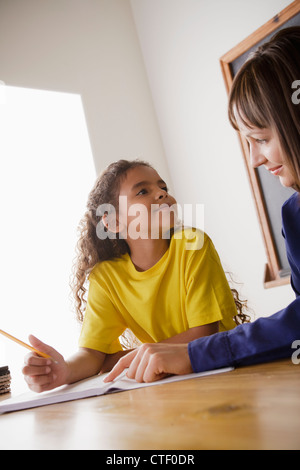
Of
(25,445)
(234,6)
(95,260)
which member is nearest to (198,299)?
(95,260)

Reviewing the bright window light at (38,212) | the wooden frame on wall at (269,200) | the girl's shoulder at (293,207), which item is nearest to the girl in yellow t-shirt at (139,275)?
the girl's shoulder at (293,207)

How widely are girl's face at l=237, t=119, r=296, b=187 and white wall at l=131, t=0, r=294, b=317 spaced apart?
1.41m

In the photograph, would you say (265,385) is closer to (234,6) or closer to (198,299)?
(198,299)

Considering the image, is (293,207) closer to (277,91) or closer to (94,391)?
(277,91)

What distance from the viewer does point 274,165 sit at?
3.41 feet

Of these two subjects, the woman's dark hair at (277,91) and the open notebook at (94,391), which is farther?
the woman's dark hair at (277,91)

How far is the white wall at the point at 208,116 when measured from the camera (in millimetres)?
2475

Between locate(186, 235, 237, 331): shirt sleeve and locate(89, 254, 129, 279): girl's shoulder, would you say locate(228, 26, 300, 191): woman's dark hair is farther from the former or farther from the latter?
locate(89, 254, 129, 279): girl's shoulder

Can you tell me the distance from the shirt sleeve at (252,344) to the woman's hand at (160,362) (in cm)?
2

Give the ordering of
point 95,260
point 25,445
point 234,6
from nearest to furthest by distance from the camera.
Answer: point 25,445, point 95,260, point 234,6

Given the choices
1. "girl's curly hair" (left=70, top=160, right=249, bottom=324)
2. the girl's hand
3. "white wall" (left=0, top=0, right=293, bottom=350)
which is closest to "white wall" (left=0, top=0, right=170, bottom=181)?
"white wall" (left=0, top=0, right=293, bottom=350)

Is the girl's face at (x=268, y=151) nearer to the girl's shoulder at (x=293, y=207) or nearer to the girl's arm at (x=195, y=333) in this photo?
the girl's shoulder at (x=293, y=207)

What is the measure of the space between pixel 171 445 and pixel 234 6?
258 cm

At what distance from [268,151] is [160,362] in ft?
1.81
